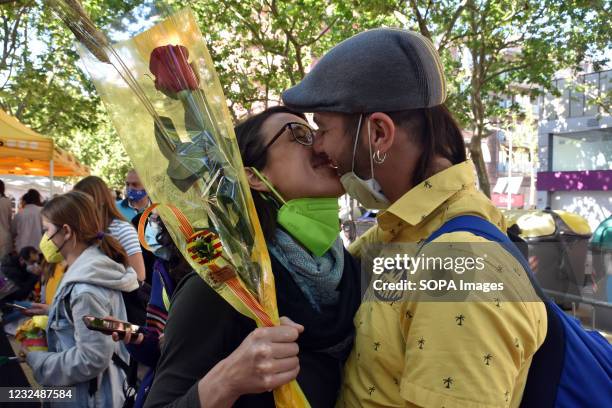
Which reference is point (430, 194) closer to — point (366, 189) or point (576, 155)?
point (366, 189)

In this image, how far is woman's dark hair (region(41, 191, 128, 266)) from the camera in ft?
10.4

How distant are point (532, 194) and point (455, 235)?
41.0 m

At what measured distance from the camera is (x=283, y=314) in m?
1.42

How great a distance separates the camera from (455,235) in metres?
1.11

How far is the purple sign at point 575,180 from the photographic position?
1864cm

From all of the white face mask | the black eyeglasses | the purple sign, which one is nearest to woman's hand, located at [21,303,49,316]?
the black eyeglasses

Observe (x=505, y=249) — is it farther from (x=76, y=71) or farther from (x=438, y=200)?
(x=76, y=71)

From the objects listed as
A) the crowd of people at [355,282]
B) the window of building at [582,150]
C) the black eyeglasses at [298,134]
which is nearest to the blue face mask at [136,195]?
the crowd of people at [355,282]

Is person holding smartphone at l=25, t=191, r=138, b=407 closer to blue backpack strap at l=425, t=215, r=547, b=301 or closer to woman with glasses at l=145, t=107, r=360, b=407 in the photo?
woman with glasses at l=145, t=107, r=360, b=407

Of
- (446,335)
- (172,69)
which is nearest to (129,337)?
(172,69)

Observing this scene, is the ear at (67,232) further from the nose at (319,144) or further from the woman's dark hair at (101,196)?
the nose at (319,144)

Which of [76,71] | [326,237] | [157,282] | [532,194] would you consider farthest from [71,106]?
[532,194]

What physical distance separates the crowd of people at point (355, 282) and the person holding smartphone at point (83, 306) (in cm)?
101

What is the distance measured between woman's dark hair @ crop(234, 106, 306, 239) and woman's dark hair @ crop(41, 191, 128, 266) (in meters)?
1.68
